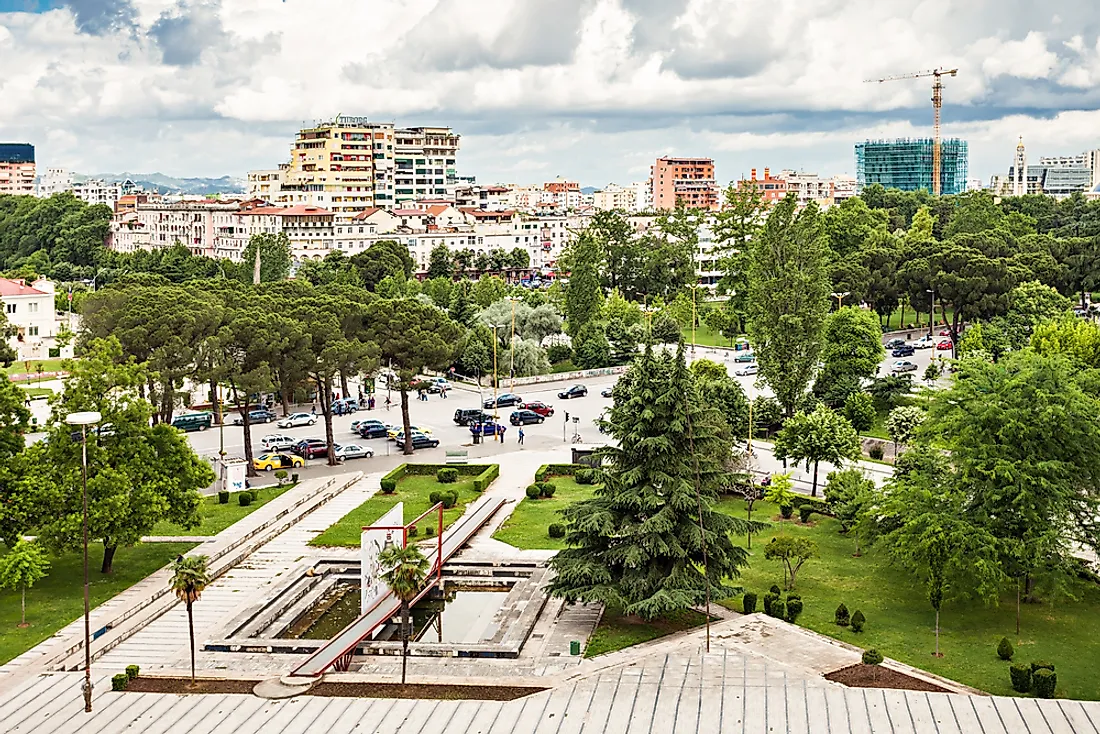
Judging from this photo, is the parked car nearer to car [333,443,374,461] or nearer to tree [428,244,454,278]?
car [333,443,374,461]

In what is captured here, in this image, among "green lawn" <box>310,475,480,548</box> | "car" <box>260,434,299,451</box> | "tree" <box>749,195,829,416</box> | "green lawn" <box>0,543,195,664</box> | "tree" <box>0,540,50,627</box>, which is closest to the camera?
"green lawn" <box>0,543,195,664</box>

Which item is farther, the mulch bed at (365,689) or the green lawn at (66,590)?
the green lawn at (66,590)

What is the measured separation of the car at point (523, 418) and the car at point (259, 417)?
10.8 meters

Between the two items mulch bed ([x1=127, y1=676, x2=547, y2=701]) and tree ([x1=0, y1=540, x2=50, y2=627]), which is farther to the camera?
tree ([x1=0, y1=540, x2=50, y2=627])

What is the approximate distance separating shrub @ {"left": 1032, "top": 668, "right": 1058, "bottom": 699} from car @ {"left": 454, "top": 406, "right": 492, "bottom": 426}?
32.3 metres

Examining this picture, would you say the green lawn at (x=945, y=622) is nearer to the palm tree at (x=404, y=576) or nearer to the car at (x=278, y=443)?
the palm tree at (x=404, y=576)

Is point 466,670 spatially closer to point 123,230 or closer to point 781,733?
point 781,733

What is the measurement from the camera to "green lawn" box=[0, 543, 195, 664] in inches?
1085

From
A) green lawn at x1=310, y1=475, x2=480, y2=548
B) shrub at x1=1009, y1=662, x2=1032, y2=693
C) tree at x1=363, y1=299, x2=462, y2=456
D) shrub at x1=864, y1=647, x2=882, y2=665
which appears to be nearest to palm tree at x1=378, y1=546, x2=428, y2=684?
shrub at x1=864, y1=647, x2=882, y2=665

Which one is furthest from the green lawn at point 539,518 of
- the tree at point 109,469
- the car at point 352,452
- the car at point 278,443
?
the car at point 278,443

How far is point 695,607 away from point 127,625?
13029mm

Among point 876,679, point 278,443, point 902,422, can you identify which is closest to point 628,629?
point 876,679

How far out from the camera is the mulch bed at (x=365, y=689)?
78.7 feet

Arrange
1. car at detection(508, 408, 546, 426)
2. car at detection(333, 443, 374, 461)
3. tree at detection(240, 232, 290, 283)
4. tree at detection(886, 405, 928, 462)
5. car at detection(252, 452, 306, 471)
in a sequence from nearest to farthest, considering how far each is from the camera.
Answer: tree at detection(886, 405, 928, 462) → car at detection(252, 452, 306, 471) → car at detection(333, 443, 374, 461) → car at detection(508, 408, 546, 426) → tree at detection(240, 232, 290, 283)
